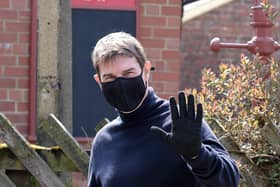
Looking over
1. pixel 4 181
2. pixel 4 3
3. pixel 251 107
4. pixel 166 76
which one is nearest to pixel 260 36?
pixel 166 76

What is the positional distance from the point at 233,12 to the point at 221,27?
11.4 inches

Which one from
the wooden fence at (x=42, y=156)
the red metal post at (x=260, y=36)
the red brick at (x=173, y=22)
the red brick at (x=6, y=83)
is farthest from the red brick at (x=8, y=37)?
the wooden fence at (x=42, y=156)

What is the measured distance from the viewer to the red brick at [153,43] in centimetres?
682

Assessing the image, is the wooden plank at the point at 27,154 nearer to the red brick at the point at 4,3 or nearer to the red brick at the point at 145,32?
the red brick at the point at 4,3

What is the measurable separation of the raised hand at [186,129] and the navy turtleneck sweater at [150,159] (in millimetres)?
43

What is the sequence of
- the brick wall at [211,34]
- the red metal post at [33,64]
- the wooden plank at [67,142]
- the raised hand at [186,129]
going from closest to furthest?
1. the raised hand at [186,129]
2. the wooden plank at [67,142]
3. the red metal post at [33,64]
4. the brick wall at [211,34]

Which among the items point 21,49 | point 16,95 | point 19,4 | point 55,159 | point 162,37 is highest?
point 19,4

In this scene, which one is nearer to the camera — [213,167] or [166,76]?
[213,167]

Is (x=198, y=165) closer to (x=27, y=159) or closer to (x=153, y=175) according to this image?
(x=153, y=175)

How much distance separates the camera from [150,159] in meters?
2.96

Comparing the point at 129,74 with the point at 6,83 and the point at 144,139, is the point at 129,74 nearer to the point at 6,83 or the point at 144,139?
the point at 144,139

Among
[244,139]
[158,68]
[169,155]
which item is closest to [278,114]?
[244,139]

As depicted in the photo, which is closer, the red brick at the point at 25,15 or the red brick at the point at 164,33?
the red brick at the point at 25,15

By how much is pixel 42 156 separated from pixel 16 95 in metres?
1.76
